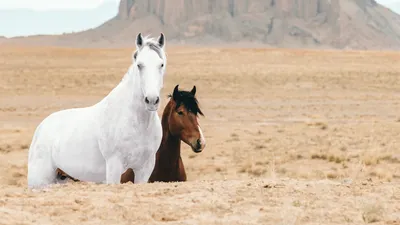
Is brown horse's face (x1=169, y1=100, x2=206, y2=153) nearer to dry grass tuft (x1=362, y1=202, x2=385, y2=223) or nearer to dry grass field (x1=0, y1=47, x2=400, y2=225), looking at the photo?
dry grass field (x1=0, y1=47, x2=400, y2=225)

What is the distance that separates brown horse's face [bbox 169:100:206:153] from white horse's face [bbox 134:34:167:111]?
130 centimetres

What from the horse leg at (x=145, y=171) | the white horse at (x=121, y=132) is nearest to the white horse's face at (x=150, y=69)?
the white horse at (x=121, y=132)

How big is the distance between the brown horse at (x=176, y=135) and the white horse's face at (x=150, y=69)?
1.16 meters

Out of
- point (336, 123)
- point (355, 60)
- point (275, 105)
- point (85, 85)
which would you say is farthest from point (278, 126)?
point (355, 60)

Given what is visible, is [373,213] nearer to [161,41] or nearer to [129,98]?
[129,98]

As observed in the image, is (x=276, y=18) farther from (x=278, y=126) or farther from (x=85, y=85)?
(x=278, y=126)

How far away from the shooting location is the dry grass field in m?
6.62

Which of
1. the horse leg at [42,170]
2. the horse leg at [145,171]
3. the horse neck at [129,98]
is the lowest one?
the horse leg at [42,170]

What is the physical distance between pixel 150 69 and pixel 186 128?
5.27ft

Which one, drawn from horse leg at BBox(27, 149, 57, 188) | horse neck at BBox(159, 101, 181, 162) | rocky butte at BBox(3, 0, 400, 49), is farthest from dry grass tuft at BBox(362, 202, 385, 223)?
rocky butte at BBox(3, 0, 400, 49)

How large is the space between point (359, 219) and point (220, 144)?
1406 centimetres

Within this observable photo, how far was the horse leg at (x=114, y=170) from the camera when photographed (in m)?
7.51

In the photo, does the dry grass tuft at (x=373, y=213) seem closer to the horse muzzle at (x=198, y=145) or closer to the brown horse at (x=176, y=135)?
the horse muzzle at (x=198, y=145)

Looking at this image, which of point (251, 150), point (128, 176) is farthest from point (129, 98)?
point (251, 150)
